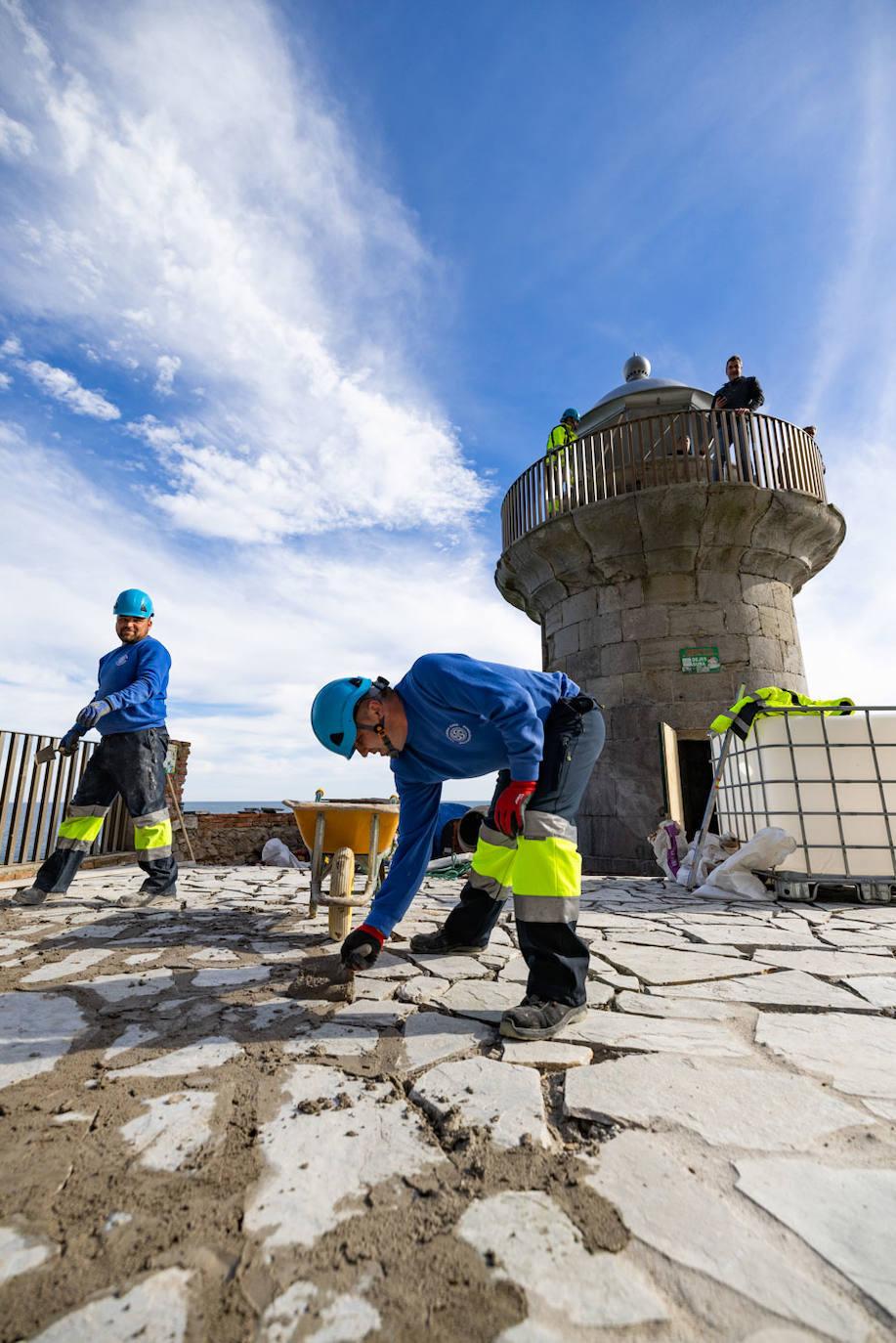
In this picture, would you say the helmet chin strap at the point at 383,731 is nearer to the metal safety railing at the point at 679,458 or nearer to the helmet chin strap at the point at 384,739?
the helmet chin strap at the point at 384,739

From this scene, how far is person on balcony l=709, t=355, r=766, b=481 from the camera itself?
9633 mm

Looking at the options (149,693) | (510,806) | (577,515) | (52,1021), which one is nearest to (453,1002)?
(510,806)

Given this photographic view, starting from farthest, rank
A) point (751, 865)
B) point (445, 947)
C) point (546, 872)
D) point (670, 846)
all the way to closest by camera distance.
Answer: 1. point (670, 846)
2. point (751, 865)
3. point (445, 947)
4. point (546, 872)

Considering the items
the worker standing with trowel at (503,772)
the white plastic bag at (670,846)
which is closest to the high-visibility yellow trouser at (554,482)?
the white plastic bag at (670,846)

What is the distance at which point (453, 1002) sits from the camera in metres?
2.43

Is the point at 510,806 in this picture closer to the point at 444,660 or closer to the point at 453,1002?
the point at 444,660

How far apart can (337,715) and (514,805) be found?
0.84 m

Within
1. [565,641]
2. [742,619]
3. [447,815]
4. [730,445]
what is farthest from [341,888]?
[730,445]

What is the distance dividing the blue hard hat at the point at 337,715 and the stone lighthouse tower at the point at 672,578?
713cm

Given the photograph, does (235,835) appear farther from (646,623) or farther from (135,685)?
(646,623)

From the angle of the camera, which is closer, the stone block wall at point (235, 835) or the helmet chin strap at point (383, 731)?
the helmet chin strap at point (383, 731)

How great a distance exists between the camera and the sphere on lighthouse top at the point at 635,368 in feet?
48.3

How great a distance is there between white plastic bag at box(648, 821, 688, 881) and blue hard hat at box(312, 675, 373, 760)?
5.52m

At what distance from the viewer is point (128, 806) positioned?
455cm
